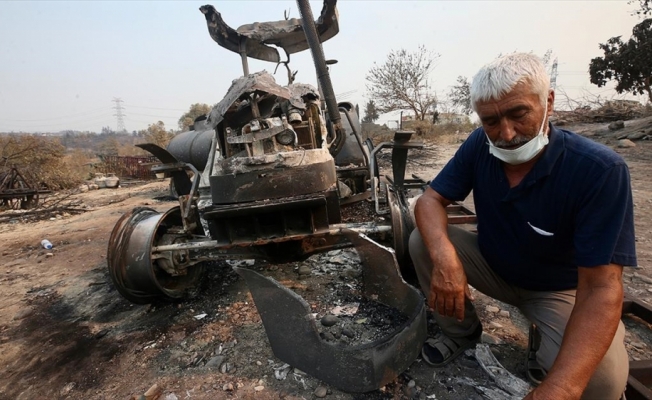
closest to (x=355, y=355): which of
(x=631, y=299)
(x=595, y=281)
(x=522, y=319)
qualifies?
(x=595, y=281)

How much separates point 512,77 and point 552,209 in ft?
2.14

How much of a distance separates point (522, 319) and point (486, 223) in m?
1.24

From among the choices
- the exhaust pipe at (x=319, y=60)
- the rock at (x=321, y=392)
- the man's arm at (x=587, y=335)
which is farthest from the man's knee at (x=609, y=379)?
the exhaust pipe at (x=319, y=60)

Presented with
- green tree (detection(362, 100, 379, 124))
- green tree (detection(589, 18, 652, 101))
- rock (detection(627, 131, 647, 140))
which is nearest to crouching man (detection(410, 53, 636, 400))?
rock (detection(627, 131, 647, 140))

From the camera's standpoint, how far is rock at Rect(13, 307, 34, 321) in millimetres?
3642

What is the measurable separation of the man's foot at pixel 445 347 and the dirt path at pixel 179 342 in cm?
5

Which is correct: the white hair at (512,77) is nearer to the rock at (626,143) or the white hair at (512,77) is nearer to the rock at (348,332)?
the rock at (348,332)

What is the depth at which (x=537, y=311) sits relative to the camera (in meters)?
1.94

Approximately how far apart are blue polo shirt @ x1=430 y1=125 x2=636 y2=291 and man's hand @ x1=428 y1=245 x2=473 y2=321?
287 millimetres

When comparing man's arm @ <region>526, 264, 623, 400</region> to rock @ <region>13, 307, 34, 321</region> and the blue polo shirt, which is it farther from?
rock @ <region>13, 307, 34, 321</region>

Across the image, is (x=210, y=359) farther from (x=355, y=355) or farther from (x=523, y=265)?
(x=523, y=265)

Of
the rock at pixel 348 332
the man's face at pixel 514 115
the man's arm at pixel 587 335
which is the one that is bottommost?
the rock at pixel 348 332

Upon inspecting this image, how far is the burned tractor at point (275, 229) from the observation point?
7.33ft

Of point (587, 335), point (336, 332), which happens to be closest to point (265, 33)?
point (336, 332)
